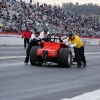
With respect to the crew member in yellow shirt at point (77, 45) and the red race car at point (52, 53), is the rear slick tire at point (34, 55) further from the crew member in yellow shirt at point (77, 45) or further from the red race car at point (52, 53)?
the crew member in yellow shirt at point (77, 45)

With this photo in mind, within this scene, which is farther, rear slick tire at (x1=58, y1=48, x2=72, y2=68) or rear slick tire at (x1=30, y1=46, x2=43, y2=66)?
rear slick tire at (x1=30, y1=46, x2=43, y2=66)

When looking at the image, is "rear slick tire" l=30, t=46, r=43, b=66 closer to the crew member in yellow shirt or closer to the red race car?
the red race car

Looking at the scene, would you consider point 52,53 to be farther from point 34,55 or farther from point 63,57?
point 34,55

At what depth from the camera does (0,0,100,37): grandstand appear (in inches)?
1602

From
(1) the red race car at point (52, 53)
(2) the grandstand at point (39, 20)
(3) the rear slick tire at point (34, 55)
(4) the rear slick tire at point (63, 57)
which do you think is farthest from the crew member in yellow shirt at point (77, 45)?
(2) the grandstand at point (39, 20)

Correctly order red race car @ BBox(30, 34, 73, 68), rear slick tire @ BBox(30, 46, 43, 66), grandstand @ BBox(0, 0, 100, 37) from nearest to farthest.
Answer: red race car @ BBox(30, 34, 73, 68), rear slick tire @ BBox(30, 46, 43, 66), grandstand @ BBox(0, 0, 100, 37)

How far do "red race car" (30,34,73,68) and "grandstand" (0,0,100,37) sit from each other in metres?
21.9

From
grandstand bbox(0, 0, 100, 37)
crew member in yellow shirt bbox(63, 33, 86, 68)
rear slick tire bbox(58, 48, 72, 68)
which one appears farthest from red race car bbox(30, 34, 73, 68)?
grandstand bbox(0, 0, 100, 37)

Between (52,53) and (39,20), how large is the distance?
3233cm

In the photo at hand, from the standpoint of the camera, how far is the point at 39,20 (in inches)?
1838

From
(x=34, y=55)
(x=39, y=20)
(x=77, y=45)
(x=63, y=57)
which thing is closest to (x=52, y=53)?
(x=63, y=57)

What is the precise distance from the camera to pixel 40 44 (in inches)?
604

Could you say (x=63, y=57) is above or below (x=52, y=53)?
below

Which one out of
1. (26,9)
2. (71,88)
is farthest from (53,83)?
(26,9)
